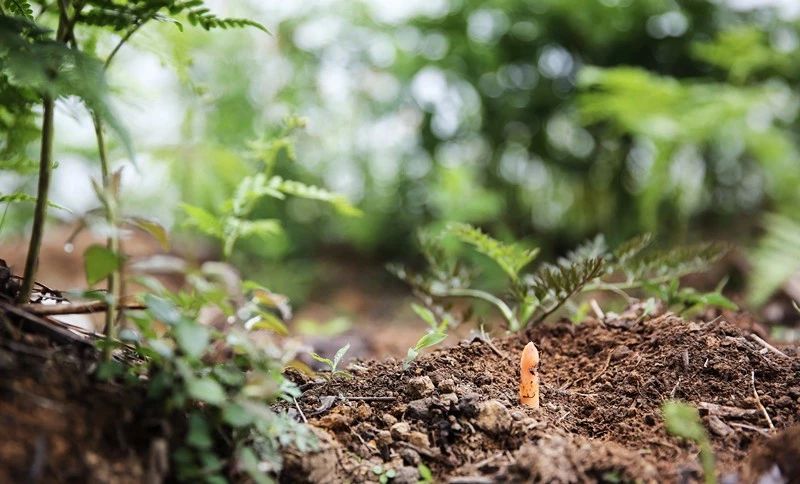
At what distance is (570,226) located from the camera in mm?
3439

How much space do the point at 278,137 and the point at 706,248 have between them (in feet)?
3.21

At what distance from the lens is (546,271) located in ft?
4.41

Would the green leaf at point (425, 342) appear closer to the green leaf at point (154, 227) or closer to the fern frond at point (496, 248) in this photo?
the fern frond at point (496, 248)

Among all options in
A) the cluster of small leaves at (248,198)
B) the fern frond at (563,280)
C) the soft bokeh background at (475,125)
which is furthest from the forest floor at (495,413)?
the soft bokeh background at (475,125)

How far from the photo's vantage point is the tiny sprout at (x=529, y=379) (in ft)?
3.72

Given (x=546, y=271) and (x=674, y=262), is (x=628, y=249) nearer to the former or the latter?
(x=674, y=262)

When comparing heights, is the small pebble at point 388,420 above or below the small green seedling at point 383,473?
above

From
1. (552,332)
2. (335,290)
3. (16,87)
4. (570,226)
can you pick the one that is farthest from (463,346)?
(570,226)

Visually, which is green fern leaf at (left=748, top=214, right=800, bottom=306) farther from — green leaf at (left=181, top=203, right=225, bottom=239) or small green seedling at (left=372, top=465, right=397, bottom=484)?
green leaf at (left=181, top=203, right=225, bottom=239)

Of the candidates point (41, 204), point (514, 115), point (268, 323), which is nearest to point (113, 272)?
point (41, 204)

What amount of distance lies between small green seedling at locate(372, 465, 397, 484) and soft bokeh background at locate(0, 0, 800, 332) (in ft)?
6.61

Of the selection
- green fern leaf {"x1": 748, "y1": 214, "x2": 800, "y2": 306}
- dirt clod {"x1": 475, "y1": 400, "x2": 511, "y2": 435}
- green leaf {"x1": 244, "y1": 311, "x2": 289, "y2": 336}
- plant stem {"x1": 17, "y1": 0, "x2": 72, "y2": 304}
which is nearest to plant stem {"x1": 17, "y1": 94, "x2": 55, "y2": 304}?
plant stem {"x1": 17, "y1": 0, "x2": 72, "y2": 304}

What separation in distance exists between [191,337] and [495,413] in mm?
488

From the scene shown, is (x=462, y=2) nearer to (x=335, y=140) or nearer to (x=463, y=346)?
(x=335, y=140)
